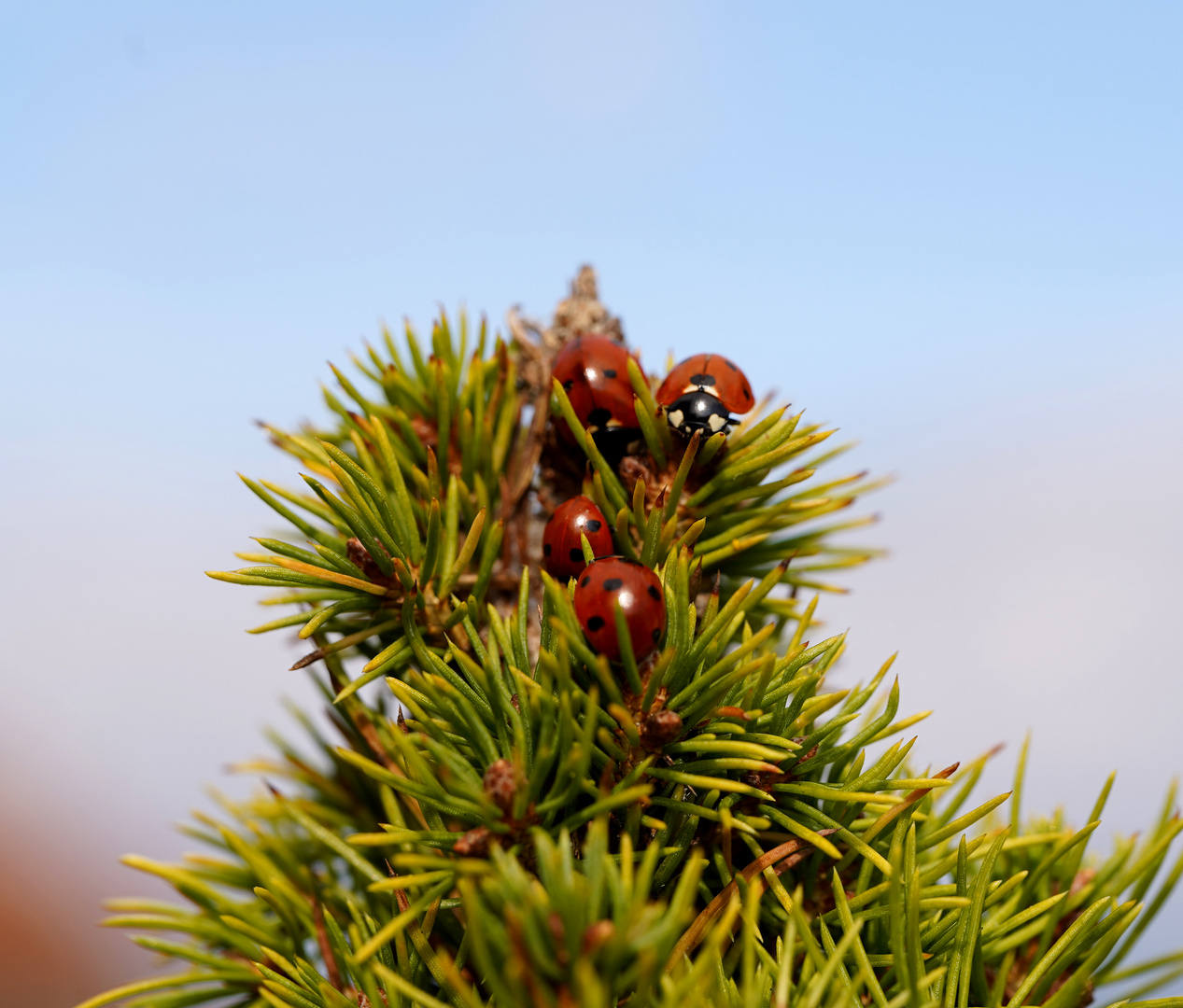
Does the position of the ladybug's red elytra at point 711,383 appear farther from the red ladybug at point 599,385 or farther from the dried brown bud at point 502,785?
the dried brown bud at point 502,785

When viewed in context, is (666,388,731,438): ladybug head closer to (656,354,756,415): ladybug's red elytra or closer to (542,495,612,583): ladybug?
(656,354,756,415): ladybug's red elytra

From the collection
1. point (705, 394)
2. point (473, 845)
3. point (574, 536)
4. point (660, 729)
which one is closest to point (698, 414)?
point (705, 394)

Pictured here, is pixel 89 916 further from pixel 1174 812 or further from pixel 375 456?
pixel 1174 812

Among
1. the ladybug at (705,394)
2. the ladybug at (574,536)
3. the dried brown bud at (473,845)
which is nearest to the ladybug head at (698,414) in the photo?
the ladybug at (705,394)

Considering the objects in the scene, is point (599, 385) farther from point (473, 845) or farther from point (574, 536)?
point (473, 845)

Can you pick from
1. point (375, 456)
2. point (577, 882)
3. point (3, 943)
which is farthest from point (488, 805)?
point (3, 943)

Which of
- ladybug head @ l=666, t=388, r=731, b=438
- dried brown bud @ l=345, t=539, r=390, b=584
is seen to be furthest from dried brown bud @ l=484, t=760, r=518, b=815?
ladybug head @ l=666, t=388, r=731, b=438

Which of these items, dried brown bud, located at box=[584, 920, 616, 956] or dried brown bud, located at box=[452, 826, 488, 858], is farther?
dried brown bud, located at box=[452, 826, 488, 858]
